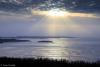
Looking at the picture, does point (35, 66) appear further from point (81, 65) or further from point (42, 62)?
point (81, 65)

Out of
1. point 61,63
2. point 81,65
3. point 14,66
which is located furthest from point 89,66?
point 14,66

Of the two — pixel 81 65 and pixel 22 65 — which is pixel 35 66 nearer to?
pixel 22 65

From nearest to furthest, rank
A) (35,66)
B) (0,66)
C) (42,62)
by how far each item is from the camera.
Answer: (0,66), (35,66), (42,62)

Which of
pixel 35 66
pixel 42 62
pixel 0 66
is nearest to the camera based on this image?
pixel 0 66

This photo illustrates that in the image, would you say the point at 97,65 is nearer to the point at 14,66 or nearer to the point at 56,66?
the point at 56,66

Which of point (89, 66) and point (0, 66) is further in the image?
point (89, 66)

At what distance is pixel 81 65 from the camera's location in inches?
901

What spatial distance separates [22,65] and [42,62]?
2030mm

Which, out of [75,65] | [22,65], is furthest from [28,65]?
[75,65]

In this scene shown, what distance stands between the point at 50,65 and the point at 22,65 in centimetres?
205

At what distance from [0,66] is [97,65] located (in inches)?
294

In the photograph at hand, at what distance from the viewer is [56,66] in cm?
2216

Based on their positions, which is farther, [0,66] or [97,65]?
[97,65]

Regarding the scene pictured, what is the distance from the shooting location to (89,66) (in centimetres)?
2273
